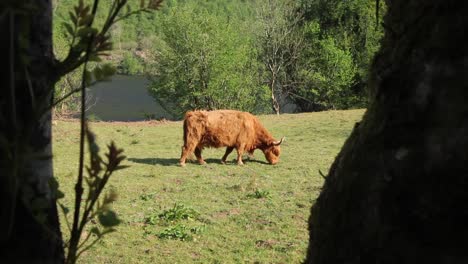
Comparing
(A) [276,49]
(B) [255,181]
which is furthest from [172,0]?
(B) [255,181]

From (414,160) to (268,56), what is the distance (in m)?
45.7

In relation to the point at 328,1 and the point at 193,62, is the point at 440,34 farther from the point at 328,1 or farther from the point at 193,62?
the point at 328,1

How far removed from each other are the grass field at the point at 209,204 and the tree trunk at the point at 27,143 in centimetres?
586

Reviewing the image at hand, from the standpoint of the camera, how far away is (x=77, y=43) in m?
1.30

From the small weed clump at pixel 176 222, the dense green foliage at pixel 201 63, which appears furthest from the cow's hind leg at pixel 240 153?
the dense green foliage at pixel 201 63

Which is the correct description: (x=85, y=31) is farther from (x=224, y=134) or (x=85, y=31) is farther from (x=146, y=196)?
(x=224, y=134)

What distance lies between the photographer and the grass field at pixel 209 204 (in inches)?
292

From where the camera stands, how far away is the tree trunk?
118 centimetres

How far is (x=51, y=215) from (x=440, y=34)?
1.36m

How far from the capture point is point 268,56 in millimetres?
46844

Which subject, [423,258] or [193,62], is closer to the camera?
[423,258]

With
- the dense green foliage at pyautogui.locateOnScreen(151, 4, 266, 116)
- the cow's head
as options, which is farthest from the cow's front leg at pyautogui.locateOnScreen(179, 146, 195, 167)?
the dense green foliage at pyautogui.locateOnScreen(151, 4, 266, 116)

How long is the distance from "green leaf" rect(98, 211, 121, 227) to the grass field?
5.97m

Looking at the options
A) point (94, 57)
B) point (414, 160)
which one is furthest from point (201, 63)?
point (94, 57)
